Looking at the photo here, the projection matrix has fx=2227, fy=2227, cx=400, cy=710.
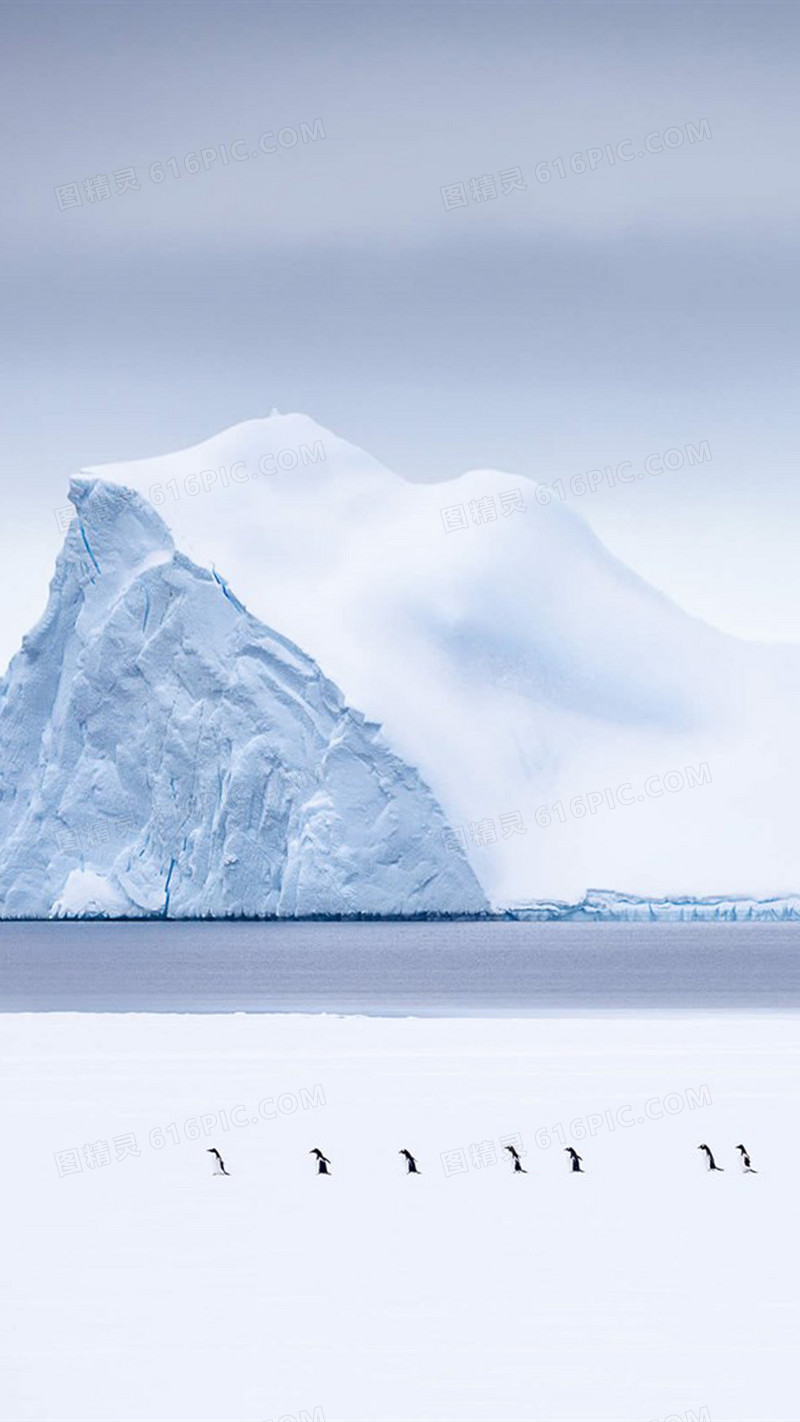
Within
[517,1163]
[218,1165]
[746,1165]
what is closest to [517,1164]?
[517,1163]

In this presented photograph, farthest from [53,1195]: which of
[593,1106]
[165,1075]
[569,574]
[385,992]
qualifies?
[569,574]

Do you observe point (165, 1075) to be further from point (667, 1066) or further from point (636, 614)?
point (636, 614)

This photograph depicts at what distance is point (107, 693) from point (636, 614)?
115 ft

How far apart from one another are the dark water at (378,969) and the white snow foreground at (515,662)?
3895 millimetres

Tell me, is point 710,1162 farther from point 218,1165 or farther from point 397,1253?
point 397,1253

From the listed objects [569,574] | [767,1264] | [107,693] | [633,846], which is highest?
[569,574]

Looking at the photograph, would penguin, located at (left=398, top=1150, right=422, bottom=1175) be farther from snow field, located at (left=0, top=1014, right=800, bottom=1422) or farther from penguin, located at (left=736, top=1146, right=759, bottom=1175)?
penguin, located at (left=736, top=1146, right=759, bottom=1175)

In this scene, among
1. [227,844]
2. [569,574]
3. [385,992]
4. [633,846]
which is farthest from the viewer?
[569,574]

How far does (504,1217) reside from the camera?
13.4 m

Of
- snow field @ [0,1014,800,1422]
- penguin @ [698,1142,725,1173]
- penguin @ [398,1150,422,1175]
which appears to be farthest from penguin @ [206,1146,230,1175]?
penguin @ [698,1142,725,1173]

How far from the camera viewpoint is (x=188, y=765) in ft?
249

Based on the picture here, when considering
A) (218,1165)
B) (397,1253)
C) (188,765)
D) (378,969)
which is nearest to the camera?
(397,1253)

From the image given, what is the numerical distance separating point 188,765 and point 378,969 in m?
19.7

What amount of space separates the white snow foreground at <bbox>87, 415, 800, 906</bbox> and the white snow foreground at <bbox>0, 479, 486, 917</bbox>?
362 centimetres
